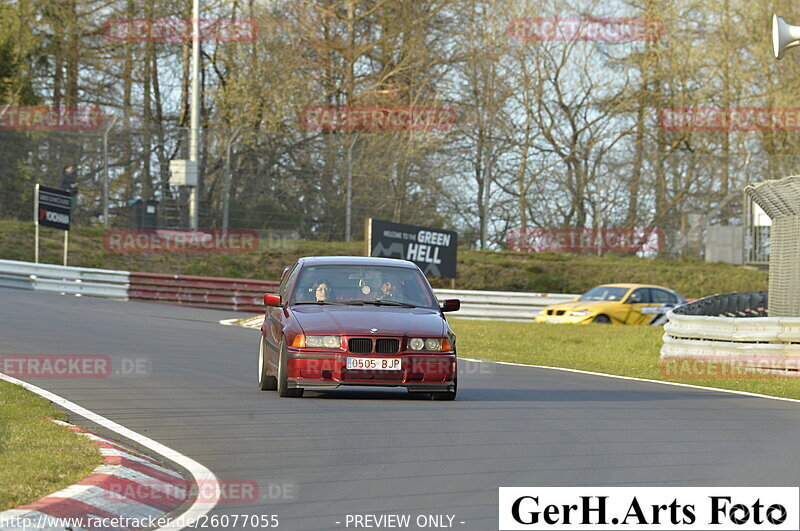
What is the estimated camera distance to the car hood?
1283 cm

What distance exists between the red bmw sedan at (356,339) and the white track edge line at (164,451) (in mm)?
2129

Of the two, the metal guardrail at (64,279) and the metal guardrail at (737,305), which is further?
the metal guardrail at (64,279)

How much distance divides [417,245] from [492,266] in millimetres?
7095

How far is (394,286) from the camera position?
14133mm

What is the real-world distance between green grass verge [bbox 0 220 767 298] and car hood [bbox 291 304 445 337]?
20748 millimetres

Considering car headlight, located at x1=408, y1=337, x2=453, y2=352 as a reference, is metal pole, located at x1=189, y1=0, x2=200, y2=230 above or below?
above

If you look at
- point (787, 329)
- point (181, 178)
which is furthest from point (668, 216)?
point (787, 329)

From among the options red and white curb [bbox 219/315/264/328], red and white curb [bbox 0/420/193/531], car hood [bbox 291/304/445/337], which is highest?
car hood [bbox 291/304/445/337]

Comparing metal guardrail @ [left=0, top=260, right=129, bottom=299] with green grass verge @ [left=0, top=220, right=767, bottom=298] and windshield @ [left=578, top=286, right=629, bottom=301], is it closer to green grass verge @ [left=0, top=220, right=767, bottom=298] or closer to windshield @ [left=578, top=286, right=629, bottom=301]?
green grass verge @ [left=0, top=220, right=767, bottom=298]

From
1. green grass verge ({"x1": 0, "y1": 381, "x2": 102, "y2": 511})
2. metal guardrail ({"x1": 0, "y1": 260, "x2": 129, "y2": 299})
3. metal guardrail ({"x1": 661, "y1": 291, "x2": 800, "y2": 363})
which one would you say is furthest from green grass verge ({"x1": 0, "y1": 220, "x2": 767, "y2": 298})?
green grass verge ({"x1": 0, "y1": 381, "x2": 102, "y2": 511})

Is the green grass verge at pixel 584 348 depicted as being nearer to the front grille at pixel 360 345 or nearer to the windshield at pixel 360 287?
the windshield at pixel 360 287

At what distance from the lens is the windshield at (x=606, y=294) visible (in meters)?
30.5

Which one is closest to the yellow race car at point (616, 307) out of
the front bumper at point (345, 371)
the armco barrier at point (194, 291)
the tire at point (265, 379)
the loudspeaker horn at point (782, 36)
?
the armco barrier at point (194, 291)

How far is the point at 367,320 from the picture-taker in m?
13.0
